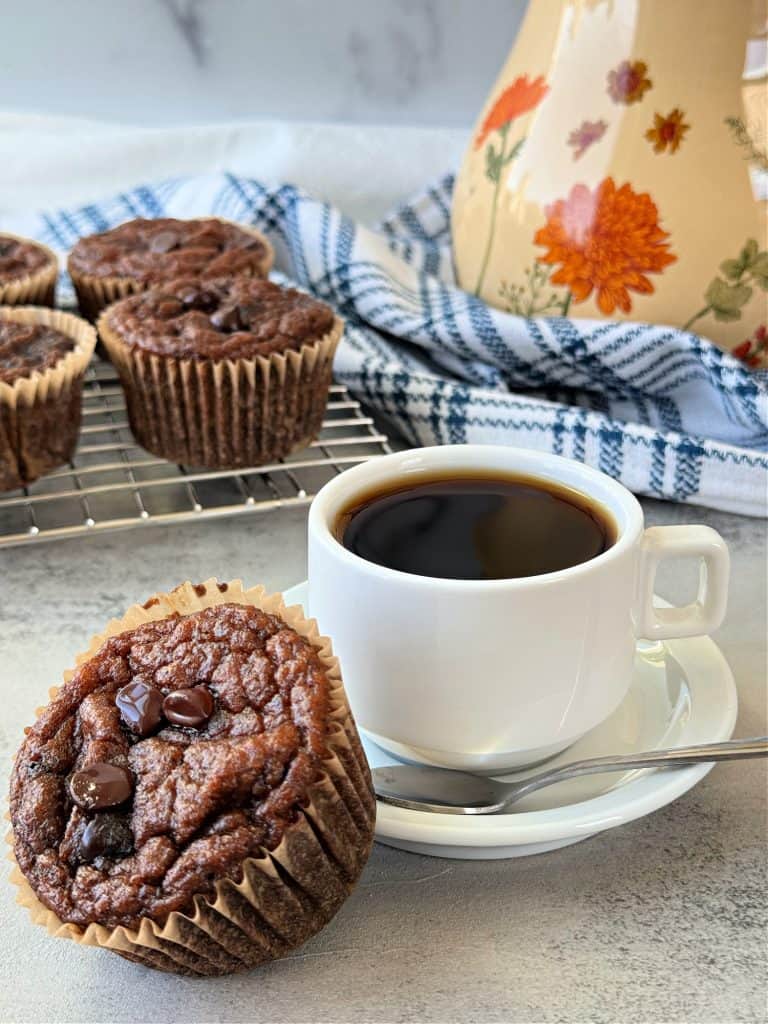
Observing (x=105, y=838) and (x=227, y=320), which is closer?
(x=105, y=838)

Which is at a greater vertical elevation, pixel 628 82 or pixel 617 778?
pixel 628 82

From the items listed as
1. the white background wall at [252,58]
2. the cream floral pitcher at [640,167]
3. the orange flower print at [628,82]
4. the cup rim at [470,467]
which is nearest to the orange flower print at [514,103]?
the cream floral pitcher at [640,167]

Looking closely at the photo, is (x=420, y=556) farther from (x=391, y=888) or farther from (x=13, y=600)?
(x=13, y=600)

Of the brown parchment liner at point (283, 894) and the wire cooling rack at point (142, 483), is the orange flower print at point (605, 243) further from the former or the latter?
the brown parchment liner at point (283, 894)

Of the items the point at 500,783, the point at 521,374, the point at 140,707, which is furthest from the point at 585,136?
the point at 140,707

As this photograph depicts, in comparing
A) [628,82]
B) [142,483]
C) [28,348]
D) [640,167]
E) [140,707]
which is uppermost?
[628,82]

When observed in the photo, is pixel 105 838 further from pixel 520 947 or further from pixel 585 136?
pixel 585 136
